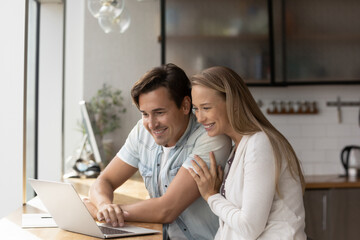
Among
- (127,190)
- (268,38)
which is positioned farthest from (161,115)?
(268,38)

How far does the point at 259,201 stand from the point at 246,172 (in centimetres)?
11

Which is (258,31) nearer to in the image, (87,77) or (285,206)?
(87,77)

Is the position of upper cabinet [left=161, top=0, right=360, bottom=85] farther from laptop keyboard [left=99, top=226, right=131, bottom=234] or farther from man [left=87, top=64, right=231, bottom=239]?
laptop keyboard [left=99, top=226, right=131, bottom=234]

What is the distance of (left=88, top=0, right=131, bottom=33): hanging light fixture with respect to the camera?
2.96 meters

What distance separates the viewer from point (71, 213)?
163 centimetres

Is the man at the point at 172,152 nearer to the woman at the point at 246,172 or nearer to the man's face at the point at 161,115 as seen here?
the man's face at the point at 161,115

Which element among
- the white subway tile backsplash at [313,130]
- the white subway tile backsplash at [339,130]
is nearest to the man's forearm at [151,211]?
the white subway tile backsplash at [313,130]

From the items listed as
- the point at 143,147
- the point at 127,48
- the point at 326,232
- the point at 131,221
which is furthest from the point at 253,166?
the point at 127,48

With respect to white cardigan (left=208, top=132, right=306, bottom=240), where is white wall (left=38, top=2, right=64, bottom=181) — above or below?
above

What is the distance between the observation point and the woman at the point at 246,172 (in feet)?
5.24

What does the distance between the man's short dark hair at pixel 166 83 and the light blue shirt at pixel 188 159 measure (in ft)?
0.51

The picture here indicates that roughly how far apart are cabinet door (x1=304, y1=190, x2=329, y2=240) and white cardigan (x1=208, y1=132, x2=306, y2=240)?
2.32 meters

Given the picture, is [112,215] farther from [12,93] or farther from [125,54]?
[125,54]

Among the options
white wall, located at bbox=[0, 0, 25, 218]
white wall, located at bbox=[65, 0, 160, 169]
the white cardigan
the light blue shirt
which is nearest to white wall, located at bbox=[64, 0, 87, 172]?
white wall, located at bbox=[65, 0, 160, 169]
